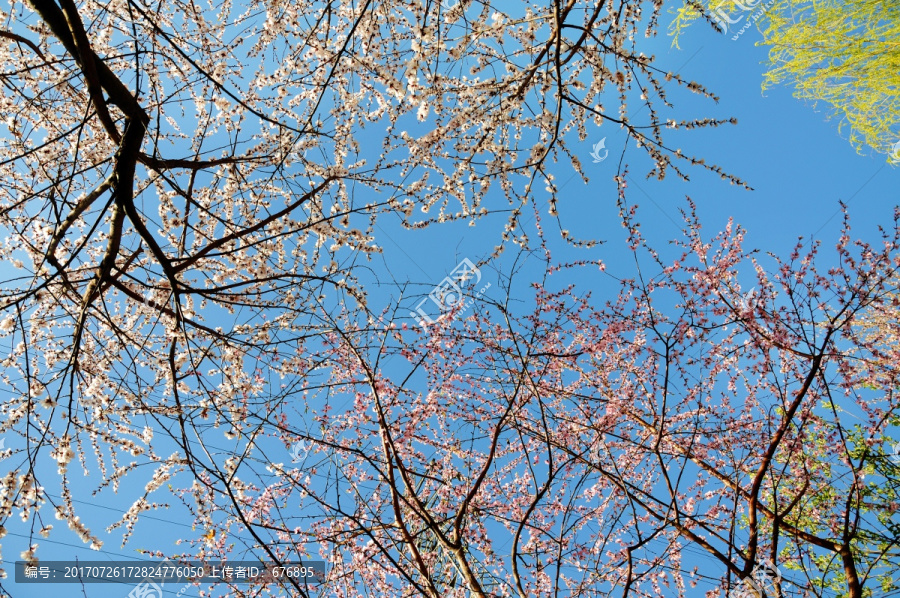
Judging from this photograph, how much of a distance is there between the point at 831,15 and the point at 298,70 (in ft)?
24.2

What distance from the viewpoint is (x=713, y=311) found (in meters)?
3.85

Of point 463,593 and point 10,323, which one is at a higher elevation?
point 10,323

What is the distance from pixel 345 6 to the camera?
A: 9.83ft

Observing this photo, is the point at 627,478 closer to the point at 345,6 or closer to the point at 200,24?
the point at 345,6

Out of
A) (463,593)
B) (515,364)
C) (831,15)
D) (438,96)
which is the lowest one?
(463,593)

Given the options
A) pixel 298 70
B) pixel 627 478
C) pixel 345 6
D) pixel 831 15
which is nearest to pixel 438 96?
pixel 298 70

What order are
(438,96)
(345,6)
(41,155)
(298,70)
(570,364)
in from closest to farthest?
(438,96), (298,70), (345,6), (41,155), (570,364)

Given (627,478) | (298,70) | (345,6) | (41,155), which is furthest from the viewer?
(627,478)

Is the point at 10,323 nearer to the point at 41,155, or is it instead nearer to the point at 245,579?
the point at 41,155

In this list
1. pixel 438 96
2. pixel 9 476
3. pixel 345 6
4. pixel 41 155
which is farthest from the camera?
pixel 41 155

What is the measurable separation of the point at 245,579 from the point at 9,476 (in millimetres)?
1799

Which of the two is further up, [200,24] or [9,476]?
[200,24]

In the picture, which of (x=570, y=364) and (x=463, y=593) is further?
(x=570, y=364)

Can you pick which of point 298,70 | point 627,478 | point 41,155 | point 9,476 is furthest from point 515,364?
point 41,155
